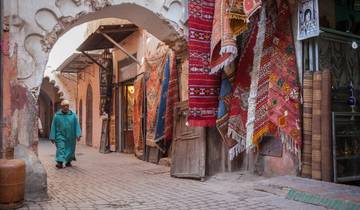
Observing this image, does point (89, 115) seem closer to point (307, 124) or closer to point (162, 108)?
point (162, 108)

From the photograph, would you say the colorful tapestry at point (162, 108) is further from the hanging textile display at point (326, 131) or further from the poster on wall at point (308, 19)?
the hanging textile display at point (326, 131)

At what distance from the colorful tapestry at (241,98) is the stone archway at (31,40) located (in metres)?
1.87

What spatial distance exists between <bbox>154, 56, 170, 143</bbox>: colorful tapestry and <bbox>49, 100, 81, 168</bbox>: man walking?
199 cm

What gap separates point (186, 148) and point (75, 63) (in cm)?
1076

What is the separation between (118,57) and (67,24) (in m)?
7.24

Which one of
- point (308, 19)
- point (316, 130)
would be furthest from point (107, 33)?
point (316, 130)

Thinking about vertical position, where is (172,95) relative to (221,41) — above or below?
below

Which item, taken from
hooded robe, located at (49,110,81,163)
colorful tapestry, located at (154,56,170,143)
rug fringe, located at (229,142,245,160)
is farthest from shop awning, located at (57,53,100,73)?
rug fringe, located at (229,142,245,160)

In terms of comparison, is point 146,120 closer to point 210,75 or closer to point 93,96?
point 210,75

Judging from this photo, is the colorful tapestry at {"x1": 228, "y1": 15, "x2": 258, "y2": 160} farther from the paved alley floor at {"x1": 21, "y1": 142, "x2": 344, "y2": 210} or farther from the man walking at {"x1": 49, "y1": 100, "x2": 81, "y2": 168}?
the man walking at {"x1": 49, "y1": 100, "x2": 81, "y2": 168}

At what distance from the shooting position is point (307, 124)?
5699mm

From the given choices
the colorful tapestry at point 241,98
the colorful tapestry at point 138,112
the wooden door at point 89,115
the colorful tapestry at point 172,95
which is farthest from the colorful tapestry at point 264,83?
the wooden door at point 89,115

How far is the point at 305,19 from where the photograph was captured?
5.69m

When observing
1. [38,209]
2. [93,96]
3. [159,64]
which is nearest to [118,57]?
[93,96]
